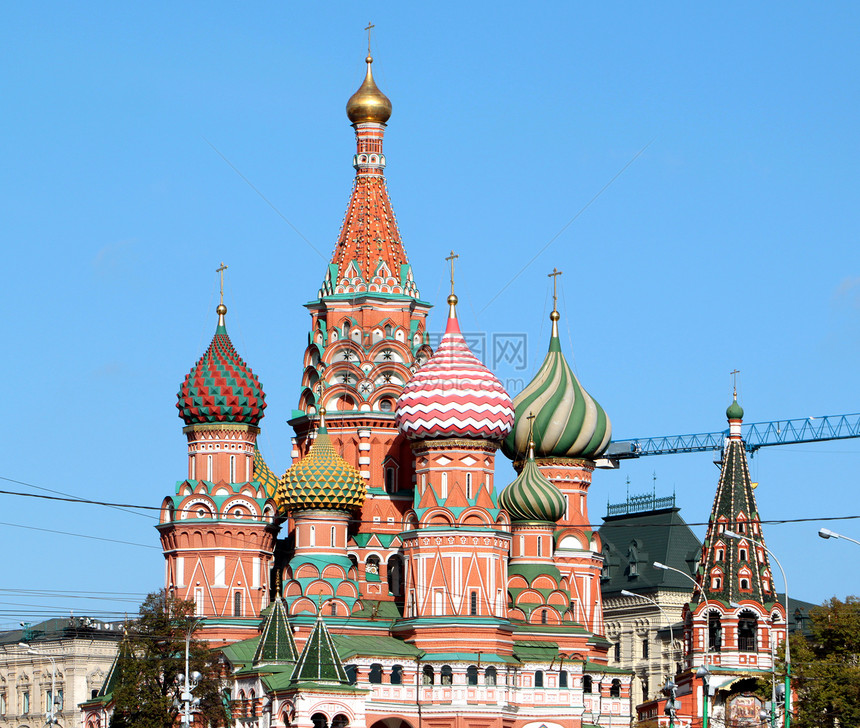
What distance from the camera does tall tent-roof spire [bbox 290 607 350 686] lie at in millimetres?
63656

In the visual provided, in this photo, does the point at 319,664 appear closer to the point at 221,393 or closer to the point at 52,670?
the point at 221,393

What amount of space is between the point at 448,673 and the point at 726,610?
10.8 m

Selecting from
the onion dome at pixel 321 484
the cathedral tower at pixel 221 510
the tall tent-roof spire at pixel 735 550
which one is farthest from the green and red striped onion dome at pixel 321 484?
the tall tent-roof spire at pixel 735 550

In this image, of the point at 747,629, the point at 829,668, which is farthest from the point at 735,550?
the point at 829,668

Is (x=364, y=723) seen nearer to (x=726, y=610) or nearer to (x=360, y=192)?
(x=726, y=610)

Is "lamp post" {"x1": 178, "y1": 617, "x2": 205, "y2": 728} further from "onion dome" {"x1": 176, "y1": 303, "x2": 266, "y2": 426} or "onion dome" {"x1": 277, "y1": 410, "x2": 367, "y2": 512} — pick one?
"onion dome" {"x1": 176, "y1": 303, "x2": 266, "y2": 426}

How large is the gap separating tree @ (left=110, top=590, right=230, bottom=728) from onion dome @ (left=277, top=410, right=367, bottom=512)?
6.82m

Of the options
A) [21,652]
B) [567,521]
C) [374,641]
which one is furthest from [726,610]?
[21,652]

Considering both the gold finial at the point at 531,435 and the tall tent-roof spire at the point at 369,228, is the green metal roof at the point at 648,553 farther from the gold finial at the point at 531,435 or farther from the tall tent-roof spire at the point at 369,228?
the tall tent-roof spire at the point at 369,228

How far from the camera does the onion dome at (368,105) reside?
75.8 metres

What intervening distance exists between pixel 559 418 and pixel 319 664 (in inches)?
658

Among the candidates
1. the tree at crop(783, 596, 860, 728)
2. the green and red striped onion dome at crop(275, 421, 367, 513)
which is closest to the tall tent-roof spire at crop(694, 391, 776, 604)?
the tree at crop(783, 596, 860, 728)

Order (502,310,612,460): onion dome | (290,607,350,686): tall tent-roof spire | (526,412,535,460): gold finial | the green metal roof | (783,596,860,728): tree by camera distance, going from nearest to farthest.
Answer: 1. (783,596,860,728): tree
2. (290,607,350,686): tall tent-roof spire
3. (526,412,535,460): gold finial
4. (502,310,612,460): onion dome
5. the green metal roof

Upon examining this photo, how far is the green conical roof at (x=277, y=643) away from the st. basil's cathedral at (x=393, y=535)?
63 mm
